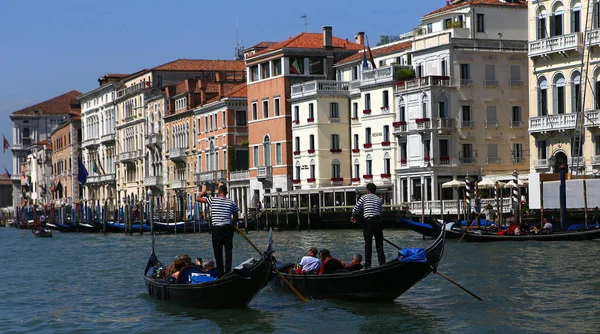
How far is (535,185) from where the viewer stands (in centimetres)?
2892

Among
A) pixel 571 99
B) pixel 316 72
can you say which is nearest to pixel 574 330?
pixel 571 99

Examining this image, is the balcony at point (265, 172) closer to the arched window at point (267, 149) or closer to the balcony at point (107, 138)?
the arched window at point (267, 149)

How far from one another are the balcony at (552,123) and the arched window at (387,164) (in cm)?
786

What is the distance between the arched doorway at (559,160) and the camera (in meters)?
31.8

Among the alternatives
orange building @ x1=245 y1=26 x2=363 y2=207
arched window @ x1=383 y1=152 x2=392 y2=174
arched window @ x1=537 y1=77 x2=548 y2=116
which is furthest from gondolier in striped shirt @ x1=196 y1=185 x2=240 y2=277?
orange building @ x1=245 y1=26 x2=363 y2=207

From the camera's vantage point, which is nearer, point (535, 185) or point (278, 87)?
point (535, 185)

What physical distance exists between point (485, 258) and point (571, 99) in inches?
425

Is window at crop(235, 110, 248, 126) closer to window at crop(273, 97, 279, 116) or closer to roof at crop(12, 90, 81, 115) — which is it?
window at crop(273, 97, 279, 116)

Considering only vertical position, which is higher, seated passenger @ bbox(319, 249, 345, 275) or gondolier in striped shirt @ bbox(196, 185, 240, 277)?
gondolier in striped shirt @ bbox(196, 185, 240, 277)

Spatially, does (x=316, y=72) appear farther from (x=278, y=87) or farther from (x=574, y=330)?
(x=574, y=330)

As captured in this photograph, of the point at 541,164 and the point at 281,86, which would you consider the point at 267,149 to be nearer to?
the point at 281,86

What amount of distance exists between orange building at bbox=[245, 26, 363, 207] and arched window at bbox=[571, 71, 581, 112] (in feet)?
49.2

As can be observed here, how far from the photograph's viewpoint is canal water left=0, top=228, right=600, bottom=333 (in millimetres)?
13195

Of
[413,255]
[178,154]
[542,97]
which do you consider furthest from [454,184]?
[178,154]
